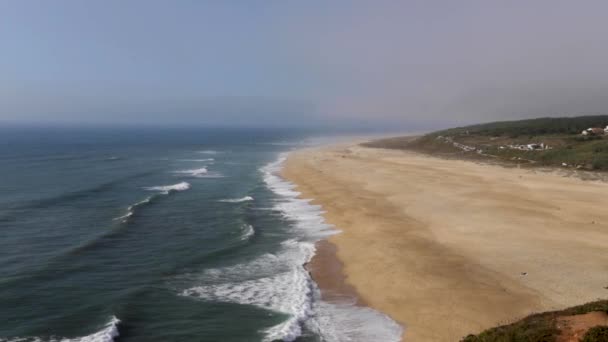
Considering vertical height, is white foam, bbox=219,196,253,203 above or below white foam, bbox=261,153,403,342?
above

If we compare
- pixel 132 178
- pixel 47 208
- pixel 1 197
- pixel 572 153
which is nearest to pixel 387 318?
pixel 47 208

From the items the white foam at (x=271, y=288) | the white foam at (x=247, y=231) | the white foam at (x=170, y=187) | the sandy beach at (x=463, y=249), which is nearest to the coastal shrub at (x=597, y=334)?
the sandy beach at (x=463, y=249)

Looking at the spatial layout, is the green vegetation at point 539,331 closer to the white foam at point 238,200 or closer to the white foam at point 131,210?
the white foam at point 131,210

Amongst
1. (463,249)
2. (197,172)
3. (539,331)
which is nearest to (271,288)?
(463,249)

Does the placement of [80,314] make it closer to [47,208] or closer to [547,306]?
[547,306]

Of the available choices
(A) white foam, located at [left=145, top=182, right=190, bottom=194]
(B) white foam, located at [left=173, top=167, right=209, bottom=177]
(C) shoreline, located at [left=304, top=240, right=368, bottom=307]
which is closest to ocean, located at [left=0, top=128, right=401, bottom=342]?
(C) shoreline, located at [left=304, top=240, right=368, bottom=307]

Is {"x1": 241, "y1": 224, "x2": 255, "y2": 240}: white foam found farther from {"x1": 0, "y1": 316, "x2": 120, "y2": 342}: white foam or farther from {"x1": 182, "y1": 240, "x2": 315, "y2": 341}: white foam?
{"x1": 0, "y1": 316, "x2": 120, "y2": 342}: white foam

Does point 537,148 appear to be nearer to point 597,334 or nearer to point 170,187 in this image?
point 170,187
